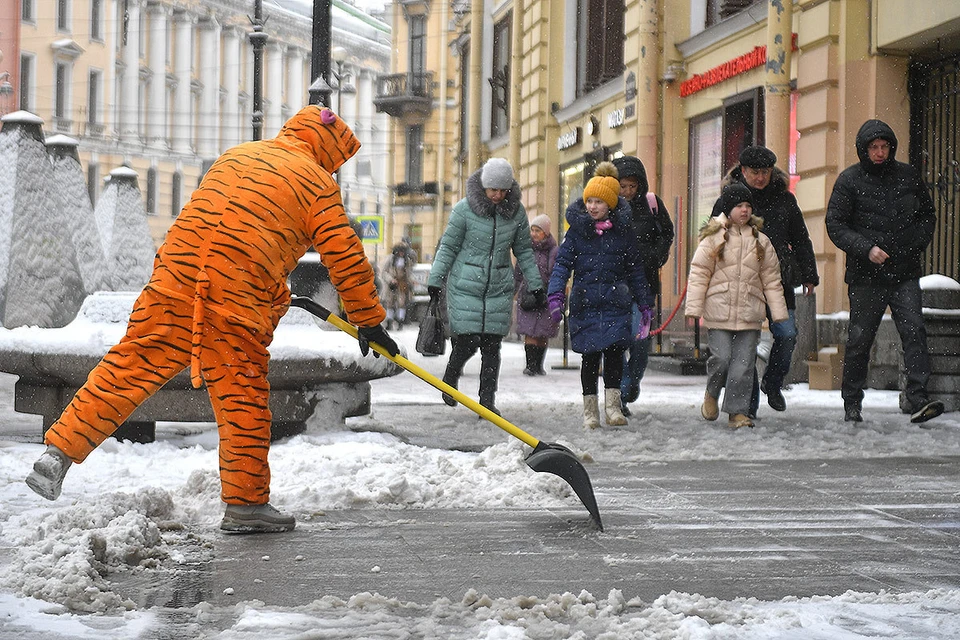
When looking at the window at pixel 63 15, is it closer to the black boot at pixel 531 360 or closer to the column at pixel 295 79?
the column at pixel 295 79

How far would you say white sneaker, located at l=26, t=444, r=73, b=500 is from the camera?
4613mm

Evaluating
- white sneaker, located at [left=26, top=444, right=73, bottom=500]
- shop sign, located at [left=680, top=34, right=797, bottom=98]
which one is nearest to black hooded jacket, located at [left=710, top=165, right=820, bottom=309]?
shop sign, located at [left=680, top=34, right=797, bottom=98]

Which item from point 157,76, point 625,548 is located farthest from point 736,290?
point 157,76

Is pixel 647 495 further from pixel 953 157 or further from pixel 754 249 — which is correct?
pixel 953 157

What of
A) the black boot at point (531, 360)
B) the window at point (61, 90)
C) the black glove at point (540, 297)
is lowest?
the black boot at point (531, 360)

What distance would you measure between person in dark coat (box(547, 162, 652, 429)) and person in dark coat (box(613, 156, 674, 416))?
0.58 m

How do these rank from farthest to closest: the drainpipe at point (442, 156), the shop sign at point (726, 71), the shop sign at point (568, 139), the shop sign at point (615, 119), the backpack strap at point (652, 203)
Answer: the drainpipe at point (442, 156) < the shop sign at point (568, 139) < the shop sign at point (615, 119) < the shop sign at point (726, 71) < the backpack strap at point (652, 203)

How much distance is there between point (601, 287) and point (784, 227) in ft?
4.49

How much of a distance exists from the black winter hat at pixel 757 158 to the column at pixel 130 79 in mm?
51455

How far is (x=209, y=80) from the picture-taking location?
62844 millimetres

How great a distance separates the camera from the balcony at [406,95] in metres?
45.7

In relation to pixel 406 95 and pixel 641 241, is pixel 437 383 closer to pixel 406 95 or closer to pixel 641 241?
pixel 641 241

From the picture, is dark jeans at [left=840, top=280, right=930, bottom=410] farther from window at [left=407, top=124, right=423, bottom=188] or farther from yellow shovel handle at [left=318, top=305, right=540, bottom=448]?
window at [left=407, top=124, right=423, bottom=188]

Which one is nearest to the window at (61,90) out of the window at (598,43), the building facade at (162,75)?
the building facade at (162,75)
